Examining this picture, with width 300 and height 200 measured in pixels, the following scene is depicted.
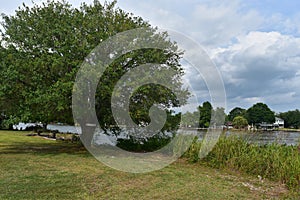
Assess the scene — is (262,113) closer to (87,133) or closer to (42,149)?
(87,133)

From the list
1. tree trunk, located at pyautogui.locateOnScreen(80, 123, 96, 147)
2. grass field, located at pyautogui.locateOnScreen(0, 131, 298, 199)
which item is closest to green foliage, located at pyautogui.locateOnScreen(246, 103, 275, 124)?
tree trunk, located at pyautogui.locateOnScreen(80, 123, 96, 147)

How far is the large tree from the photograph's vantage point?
8.67 meters

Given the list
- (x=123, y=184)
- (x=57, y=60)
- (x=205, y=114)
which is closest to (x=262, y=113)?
(x=205, y=114)

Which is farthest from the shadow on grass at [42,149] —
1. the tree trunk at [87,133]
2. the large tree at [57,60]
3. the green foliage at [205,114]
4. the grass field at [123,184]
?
the green foliage at [205,114]

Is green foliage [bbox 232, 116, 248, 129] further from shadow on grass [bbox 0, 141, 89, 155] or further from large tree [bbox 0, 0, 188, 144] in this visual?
shadow on grass [bbox 0, 141, 89, 155]

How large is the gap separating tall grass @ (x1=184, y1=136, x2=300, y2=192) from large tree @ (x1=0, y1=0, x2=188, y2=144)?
2.75m

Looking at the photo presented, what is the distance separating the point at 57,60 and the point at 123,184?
5195 mm

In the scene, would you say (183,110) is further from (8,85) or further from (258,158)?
(8,85)

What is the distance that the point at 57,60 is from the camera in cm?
867

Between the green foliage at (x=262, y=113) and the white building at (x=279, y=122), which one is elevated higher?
the green foliage at (x=262, y=113)

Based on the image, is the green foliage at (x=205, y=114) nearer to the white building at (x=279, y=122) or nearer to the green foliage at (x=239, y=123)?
the green foliage at (x=239, y=123)

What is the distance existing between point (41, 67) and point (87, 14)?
2775 millimetres

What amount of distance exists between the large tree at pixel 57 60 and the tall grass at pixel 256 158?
9.01ft

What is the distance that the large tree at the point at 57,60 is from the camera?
8672mm
